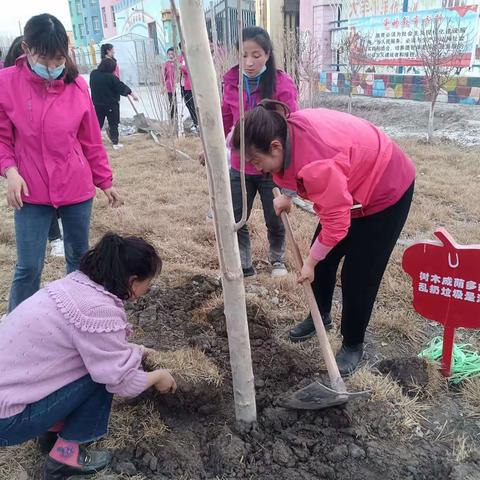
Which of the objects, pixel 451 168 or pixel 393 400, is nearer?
pixel 393 400

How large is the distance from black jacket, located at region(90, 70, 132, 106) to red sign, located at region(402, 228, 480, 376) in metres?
7.24

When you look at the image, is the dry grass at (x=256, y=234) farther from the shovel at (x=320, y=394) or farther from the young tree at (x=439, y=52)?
the young tree at (x=439, y=52)

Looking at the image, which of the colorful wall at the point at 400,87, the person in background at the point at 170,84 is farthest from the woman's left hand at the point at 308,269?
the colorful wall at the point at 400,87

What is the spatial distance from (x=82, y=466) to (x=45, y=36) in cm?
171

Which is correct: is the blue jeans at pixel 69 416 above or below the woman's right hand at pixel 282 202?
below

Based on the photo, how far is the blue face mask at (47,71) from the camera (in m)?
2.08

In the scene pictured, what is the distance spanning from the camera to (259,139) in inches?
66.7

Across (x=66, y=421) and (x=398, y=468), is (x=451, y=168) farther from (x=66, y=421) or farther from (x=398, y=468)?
(x=66, y=421)

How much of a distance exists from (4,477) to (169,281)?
1662 mm

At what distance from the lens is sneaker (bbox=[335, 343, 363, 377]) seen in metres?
2.36

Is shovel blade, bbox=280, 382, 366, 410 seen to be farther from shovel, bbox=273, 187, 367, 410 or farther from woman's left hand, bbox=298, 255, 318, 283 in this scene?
woman's left hand, bbox=298, 255, 318, 283

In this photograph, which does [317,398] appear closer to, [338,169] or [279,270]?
[338,169]

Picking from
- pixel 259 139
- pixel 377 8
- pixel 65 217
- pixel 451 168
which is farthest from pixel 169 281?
pixel 377 8

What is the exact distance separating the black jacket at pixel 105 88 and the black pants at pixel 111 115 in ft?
0.30
